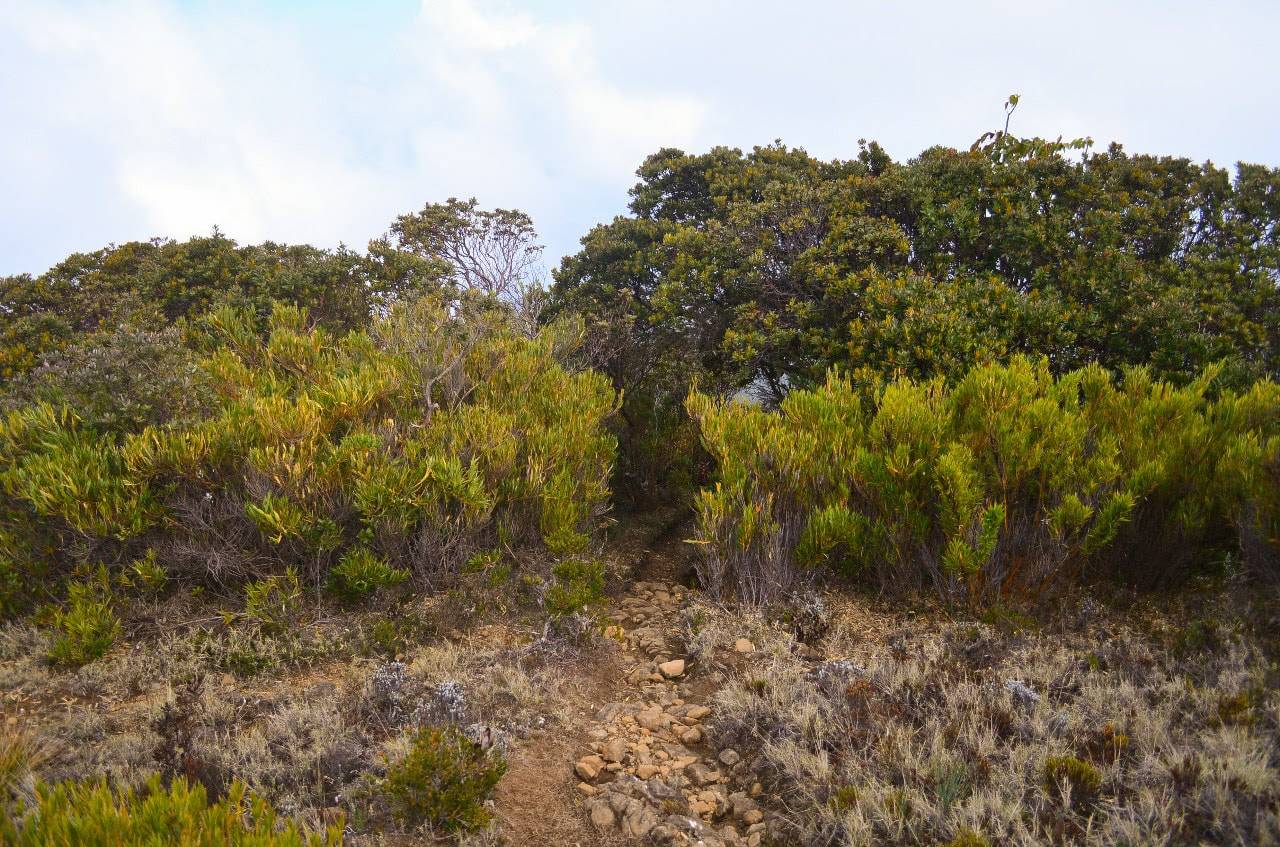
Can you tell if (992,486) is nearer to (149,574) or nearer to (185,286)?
(149,574)

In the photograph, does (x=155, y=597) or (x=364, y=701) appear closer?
(x=364, y=701)

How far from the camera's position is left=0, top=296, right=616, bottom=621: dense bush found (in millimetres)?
5316

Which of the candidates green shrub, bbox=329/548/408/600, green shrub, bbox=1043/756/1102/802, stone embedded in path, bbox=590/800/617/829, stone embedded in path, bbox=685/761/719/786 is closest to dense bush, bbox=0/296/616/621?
green shrub, bbox=329/548/408/600

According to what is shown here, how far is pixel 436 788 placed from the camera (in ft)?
11.2

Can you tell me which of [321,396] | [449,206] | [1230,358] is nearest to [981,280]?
[1230,358]

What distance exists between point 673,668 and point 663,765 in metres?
1.13

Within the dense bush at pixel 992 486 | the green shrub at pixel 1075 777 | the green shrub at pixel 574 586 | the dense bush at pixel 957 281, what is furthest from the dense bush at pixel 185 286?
the green shrub at pixel 1075 777

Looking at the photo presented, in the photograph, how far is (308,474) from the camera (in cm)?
557

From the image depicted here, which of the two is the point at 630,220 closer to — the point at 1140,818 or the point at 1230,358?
the point at 1230,358

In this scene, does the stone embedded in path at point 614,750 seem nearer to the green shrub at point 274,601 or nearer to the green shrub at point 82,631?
the green shrub at point 274,601

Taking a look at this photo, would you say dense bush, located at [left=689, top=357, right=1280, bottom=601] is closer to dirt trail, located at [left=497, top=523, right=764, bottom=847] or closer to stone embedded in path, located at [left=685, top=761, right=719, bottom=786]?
dirt trail, located at [left=497, top=523, right=764, bottom=847]

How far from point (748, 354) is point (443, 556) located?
4.35m

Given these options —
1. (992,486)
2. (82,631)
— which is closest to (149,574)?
(82,631)

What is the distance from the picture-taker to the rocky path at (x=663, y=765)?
12.0ft
